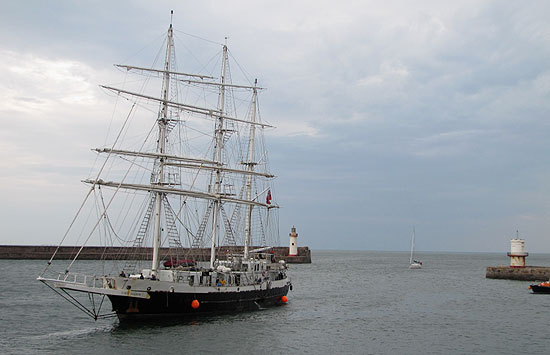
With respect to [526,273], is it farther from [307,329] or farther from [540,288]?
[307,329]

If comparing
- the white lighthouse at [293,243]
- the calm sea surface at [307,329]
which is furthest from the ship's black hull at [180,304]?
the white lighthouse at [293,243]

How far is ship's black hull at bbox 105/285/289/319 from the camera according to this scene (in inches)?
1574

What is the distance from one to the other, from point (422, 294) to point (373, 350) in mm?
39972

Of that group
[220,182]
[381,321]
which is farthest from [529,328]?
[220,182]

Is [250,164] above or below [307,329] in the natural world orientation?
above

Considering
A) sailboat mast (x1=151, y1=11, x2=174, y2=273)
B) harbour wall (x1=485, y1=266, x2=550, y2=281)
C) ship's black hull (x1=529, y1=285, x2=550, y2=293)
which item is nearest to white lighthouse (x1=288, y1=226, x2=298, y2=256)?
harbour wall (x1=485, y1=266, x2=550, y2=281)

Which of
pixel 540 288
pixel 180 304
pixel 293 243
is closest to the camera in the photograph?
pixel 180 304

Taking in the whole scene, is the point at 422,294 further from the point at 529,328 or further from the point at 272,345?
the point at 272,345

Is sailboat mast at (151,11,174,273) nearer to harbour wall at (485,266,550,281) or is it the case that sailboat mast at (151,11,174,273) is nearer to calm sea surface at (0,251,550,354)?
calm sea surface at (0,251,550,354)

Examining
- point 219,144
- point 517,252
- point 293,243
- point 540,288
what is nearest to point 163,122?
point 219,144

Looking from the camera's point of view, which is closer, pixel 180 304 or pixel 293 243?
pixel 180 304

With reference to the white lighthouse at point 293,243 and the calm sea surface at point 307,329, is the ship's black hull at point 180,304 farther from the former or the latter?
the white lighthouse at point 293,243

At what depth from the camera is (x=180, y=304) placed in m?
41.8

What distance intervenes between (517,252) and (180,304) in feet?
225
